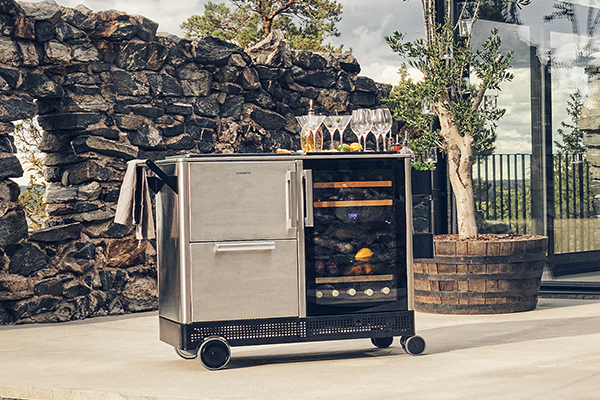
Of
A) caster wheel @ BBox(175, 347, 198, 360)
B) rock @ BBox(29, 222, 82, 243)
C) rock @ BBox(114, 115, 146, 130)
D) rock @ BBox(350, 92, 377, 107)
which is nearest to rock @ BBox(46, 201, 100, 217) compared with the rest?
rock @ BBox(29, 222, 82, 243)

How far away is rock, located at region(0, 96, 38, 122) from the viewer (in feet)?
16.9

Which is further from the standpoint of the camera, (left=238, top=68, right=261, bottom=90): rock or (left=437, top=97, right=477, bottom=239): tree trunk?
(left=238, top=68, right=261, bottom=90): rock

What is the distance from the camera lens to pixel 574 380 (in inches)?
125

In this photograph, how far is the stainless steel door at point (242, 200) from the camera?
368cm

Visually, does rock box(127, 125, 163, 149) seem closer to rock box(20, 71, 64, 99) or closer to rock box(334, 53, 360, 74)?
rock box(20, 71, 64, 99)

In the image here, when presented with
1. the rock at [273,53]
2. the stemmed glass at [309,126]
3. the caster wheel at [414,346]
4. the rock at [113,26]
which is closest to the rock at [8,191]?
the rock at [113,26]

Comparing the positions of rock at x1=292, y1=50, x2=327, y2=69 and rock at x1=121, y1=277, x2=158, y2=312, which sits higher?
rock at x1=292, y1=50, x2=327, y2=69

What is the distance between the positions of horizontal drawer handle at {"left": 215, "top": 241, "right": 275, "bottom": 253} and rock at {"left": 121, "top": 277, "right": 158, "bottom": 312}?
7.47 feet

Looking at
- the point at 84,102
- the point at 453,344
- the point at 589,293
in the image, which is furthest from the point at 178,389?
the point at 589,293

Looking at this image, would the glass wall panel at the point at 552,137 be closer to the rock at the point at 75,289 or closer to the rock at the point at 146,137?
the rock at the point at 146,137

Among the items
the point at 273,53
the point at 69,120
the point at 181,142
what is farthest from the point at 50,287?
the point at 273,53

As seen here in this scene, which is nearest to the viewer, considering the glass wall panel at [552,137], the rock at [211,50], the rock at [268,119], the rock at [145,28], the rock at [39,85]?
the rock at [39,85]

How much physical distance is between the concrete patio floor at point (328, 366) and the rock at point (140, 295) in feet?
2.24

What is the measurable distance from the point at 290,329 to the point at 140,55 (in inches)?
117
